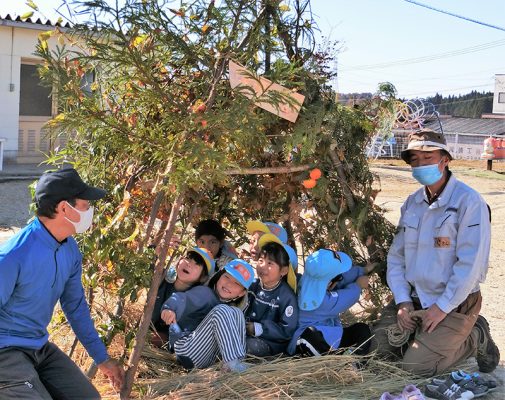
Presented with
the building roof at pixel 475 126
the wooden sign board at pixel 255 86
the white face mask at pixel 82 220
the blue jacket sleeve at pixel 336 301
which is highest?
the building roof at pixel 475 126

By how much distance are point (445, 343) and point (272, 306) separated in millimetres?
1114

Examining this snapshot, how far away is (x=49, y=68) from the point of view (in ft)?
12.3

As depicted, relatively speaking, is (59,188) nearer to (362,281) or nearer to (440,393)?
(362,281)

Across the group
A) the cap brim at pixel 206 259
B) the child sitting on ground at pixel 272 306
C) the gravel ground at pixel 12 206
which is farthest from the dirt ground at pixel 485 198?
the cap brim at pixel 206 259

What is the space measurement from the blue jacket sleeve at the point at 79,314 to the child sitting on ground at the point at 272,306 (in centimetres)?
120

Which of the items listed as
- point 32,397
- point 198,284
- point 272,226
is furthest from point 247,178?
point 32,397

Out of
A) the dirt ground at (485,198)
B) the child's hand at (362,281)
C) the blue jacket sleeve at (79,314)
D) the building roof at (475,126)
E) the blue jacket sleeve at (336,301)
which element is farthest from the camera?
the building roof at (475,126)

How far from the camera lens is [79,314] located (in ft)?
11.3

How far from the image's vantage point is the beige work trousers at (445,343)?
177 inches

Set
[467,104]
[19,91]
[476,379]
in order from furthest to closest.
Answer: [467,104] < [19,91] < [476,379]

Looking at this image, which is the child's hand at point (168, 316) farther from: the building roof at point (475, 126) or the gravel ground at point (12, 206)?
the building roof at point (475, 126)

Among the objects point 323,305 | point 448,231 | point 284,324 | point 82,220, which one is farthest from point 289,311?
point 82,220

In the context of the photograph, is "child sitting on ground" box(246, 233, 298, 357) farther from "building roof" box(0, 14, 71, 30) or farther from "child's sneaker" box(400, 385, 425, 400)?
"building roof" box(0, 14, 71, 30)

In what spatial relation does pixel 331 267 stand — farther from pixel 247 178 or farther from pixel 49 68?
pixel 49 68
